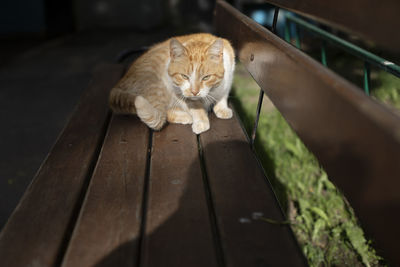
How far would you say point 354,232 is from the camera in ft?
6.00

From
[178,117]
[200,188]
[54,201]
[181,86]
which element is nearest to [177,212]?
[200,188]

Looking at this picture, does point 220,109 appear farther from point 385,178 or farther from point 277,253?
point 385,178

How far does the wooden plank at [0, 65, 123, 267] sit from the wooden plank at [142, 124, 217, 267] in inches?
9.5

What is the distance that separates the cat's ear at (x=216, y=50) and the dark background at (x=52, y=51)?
1.41 metres

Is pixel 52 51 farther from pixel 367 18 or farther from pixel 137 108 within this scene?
pixel 367 18

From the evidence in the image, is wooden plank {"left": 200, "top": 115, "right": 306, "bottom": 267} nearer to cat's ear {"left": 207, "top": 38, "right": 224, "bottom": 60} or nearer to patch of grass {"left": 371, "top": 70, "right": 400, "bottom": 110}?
cat's ear {"left": 207, "top": 38, "right": 224, "bottom": 60}

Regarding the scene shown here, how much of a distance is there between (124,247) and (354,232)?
53.4 inches

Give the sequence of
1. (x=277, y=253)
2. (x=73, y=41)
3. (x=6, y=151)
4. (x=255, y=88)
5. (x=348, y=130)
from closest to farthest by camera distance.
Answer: (x=348, y=130), (x=277, y=253), (x=6, y=151), (x=255, y=88), (x=73, y=41)

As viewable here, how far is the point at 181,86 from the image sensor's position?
1806 mm

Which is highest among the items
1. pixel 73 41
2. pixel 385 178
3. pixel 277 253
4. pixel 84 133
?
pixel 385 178

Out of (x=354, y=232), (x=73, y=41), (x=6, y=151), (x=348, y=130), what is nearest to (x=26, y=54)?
(x=73, y=41)

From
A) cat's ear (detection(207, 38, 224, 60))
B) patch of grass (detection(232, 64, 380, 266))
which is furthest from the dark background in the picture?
patch of grass (detection(232, 64, 380, 266))

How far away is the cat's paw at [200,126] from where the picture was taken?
63.7 inches

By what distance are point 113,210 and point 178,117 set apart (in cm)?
78
